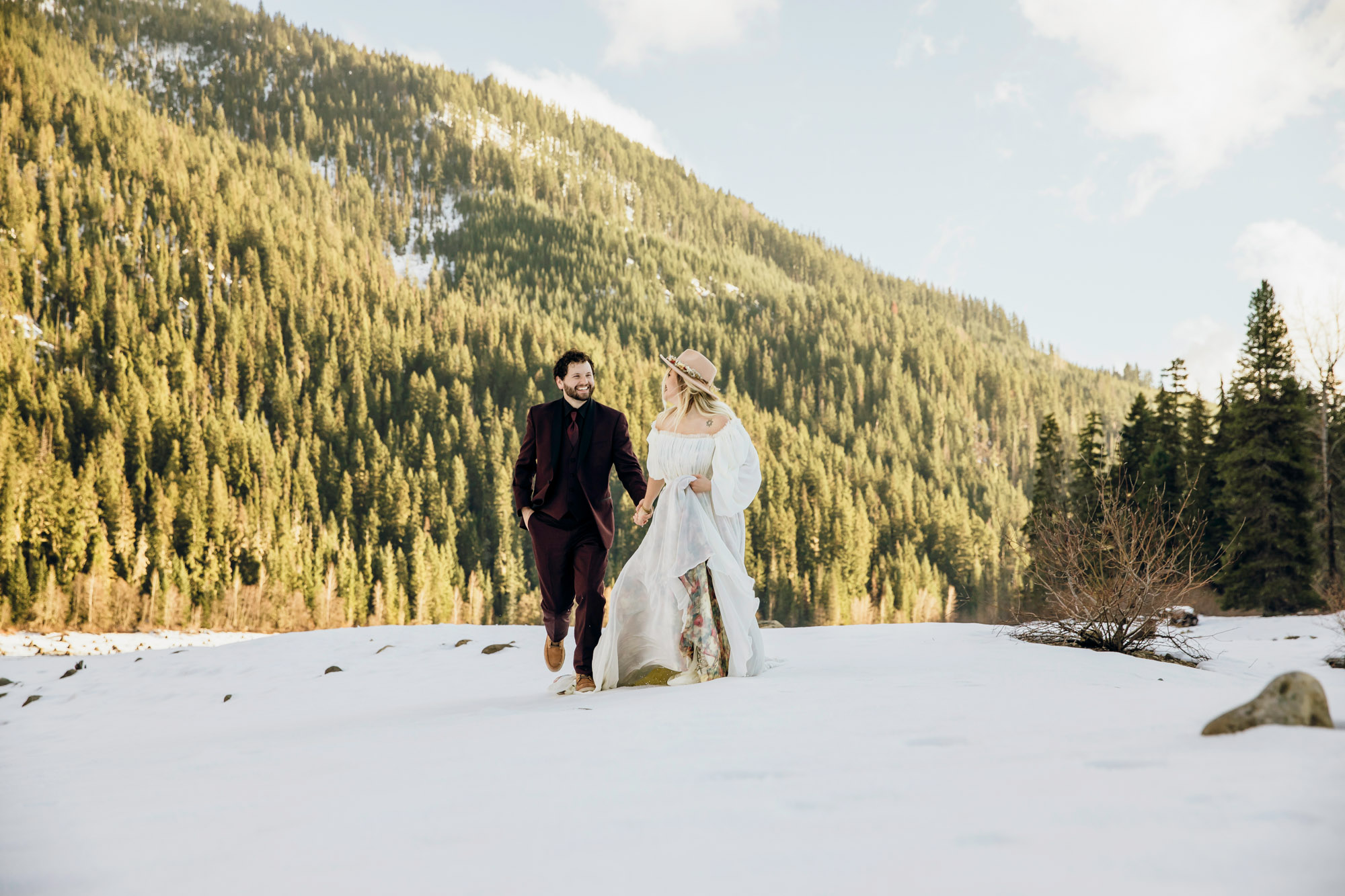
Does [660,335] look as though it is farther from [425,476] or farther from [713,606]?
[713,606]

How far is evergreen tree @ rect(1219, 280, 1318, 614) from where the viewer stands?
2520cm

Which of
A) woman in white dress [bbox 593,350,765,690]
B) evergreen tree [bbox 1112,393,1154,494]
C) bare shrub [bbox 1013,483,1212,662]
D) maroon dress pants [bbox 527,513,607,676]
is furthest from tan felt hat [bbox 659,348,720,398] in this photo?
evergreen tree [bbox 1112,393,1154,494]

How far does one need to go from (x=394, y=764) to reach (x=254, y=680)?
757 centimetres

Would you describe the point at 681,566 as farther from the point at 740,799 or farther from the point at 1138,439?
the point at 1138,439

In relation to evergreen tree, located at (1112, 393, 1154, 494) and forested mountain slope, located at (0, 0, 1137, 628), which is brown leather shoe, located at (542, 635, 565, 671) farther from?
evergreen tree, located at (1112, 393, 1154, 494)

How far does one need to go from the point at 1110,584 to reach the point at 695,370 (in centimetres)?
541

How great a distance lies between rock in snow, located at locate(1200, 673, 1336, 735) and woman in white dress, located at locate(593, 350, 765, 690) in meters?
3.24

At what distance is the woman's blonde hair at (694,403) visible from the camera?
6.24 metres

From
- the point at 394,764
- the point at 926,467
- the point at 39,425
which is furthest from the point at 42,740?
the point at 926,467

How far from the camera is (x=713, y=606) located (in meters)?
5.93

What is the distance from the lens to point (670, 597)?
5934 millimetres

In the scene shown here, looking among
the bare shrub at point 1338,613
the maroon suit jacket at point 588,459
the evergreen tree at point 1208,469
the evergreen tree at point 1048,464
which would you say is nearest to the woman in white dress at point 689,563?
the maroon suit jacket at point 588,459

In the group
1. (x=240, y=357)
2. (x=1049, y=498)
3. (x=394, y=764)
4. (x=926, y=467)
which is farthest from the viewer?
(x=926, y=467)

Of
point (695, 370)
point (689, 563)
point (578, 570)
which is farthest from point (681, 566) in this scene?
point (695, 370)
